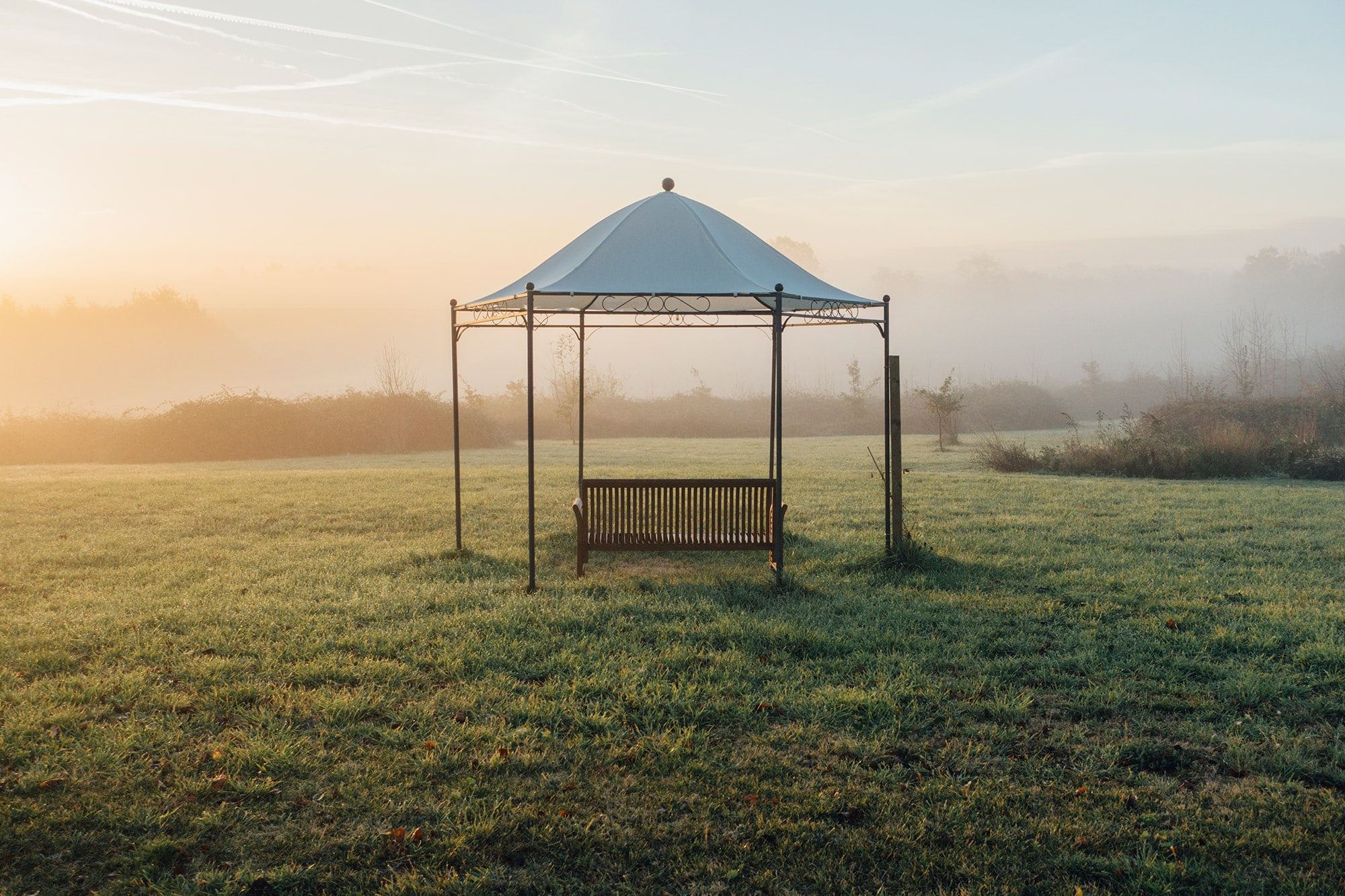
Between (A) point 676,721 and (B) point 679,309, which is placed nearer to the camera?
(A) point 676,721

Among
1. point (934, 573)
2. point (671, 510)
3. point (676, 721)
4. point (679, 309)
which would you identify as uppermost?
point (679, 309)

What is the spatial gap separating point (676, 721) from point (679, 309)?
480 centimetres

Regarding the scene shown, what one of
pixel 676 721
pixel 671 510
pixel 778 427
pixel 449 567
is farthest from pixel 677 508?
pixel 676 721

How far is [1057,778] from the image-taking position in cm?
415

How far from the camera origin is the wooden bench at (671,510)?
26.2 ft

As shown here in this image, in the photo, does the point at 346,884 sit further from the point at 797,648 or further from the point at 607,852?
the point at 797,648

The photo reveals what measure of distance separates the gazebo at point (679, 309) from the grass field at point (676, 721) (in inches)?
18.5

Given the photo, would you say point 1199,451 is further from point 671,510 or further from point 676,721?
point 676,721

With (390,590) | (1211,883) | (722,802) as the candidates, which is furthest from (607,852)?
(390,590)

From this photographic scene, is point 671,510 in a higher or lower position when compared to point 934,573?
higher

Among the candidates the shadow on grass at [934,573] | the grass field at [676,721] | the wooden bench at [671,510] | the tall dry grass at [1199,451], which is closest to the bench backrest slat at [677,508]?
the wooden bench at [671,510]

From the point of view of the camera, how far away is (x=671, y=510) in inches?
319

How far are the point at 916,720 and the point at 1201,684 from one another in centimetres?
206

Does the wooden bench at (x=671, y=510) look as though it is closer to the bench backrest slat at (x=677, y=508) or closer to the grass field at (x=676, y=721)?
the bench backrest slat at (x=677, y=508)
